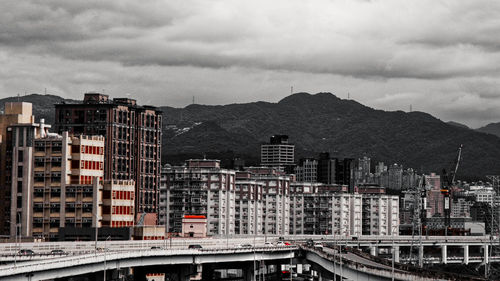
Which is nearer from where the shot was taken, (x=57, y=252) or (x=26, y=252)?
(x=26, y=252)

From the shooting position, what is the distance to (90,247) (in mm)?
176000

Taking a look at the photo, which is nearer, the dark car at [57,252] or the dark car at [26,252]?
the dark car at [26,252]

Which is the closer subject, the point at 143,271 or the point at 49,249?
the point at 49,249

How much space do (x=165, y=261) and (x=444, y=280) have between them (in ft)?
224

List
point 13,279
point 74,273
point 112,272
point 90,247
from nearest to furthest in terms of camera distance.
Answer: point 13,279 → point 74,273 → point 112,272 → point 90,247

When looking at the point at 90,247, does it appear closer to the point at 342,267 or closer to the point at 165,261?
the point at 165,261

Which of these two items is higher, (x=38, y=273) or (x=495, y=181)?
(x=495, y=181)

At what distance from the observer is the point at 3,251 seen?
166125 millimetres

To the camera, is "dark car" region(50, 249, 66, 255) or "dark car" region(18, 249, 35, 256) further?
"dark car" region(50, 249, 66, 255)

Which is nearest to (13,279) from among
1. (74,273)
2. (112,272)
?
(74,273)

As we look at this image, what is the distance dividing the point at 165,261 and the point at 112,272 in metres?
19.3

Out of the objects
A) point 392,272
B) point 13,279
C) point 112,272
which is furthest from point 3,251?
point 392,272

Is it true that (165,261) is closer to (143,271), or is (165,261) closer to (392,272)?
(143,271)

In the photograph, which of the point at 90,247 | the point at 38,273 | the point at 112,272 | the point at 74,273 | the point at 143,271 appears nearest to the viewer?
the point at 38,273
